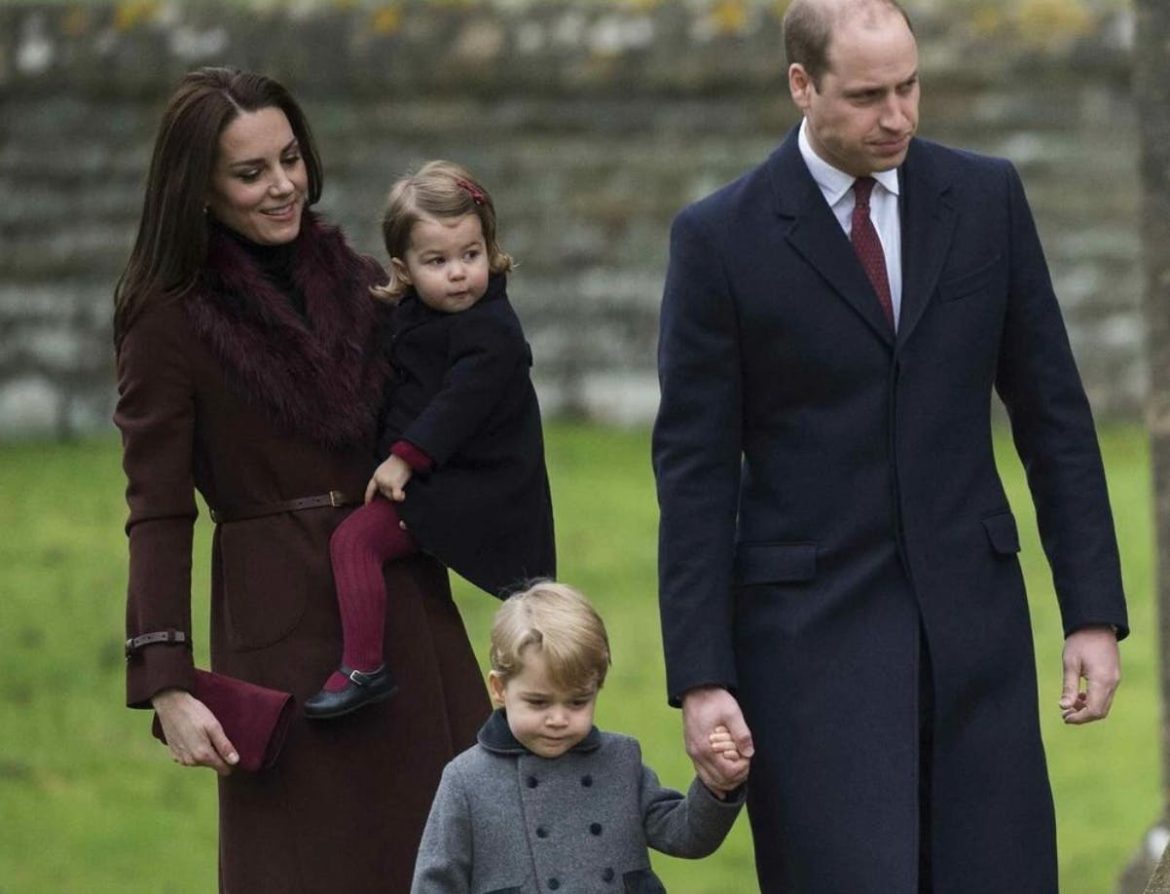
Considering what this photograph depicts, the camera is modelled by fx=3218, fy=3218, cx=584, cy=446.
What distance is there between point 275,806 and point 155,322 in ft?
2.78

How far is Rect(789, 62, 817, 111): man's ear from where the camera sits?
16.4 ft

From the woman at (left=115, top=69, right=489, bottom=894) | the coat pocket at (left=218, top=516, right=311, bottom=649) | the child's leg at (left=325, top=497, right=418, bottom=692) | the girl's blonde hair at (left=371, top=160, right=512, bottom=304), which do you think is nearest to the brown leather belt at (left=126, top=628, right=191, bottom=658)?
the woman at (left=115, top=69, right=489, bottom=894)

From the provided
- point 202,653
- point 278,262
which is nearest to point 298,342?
point 278,262

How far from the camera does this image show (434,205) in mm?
5398

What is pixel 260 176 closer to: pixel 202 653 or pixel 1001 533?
pixel 1001 533

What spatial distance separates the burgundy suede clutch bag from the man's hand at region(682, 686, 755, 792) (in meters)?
0.75

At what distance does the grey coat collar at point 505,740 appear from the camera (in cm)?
505

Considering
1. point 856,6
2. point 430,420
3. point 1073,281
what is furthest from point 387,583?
point 1073,281

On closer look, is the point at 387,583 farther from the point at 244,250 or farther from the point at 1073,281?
the point at 1073,281

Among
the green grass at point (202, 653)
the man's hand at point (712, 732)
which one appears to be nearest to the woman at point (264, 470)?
the man's hand at point (712, 732)

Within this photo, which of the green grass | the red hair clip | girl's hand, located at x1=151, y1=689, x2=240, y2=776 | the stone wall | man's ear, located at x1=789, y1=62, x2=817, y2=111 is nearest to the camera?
man's ear, located at x1=789, y1=62, x2=817, y2=111

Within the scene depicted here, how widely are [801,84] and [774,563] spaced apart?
76 cm

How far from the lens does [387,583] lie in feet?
18.0

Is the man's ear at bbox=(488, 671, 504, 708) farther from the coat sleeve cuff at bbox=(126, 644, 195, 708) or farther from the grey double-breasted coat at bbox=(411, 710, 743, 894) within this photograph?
the coat sleeve cuff at bbox=(126, 644, 195, 708)
